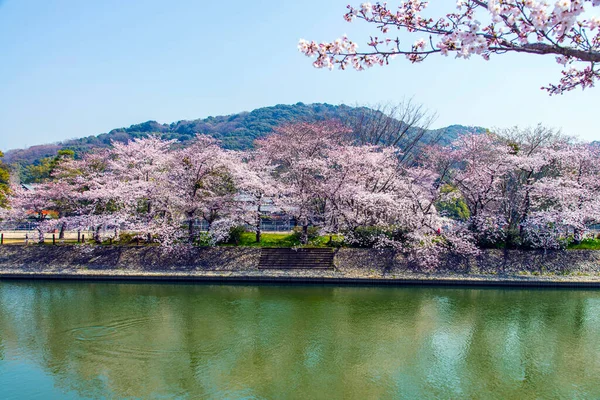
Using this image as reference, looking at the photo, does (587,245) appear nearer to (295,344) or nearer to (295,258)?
(295,258)

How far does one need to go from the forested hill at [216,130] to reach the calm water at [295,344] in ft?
149

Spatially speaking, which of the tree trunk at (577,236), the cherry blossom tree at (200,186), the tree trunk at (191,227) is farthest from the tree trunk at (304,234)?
the tree trunk at (577,236)

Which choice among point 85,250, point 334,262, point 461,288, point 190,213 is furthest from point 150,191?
point 461,288

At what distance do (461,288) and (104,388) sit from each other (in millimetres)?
12249

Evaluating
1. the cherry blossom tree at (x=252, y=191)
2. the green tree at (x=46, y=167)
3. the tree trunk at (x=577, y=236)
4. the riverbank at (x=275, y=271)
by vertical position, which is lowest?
the riverbank at (x=275, y=271)

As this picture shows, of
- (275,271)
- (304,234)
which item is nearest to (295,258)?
(275,271)

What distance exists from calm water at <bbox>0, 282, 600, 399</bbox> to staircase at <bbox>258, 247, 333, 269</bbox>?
2382 millimetres

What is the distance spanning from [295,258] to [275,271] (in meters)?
1.26

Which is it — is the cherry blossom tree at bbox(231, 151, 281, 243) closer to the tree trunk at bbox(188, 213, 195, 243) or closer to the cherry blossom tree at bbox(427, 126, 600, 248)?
the tree trunk at bbox(188, 213, 195, 243)

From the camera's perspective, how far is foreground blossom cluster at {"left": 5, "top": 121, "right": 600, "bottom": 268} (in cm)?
1878

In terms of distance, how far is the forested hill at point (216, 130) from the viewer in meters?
63.0

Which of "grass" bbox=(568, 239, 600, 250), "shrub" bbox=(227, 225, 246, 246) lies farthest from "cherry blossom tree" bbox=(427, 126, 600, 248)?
"shrub" bbox=(227, 225, 246, 246)

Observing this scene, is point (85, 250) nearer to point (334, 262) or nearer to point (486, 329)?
point (334, 262)

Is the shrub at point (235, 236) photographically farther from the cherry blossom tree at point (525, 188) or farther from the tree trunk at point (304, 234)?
the cherry blossom tree at point (525, 188)
